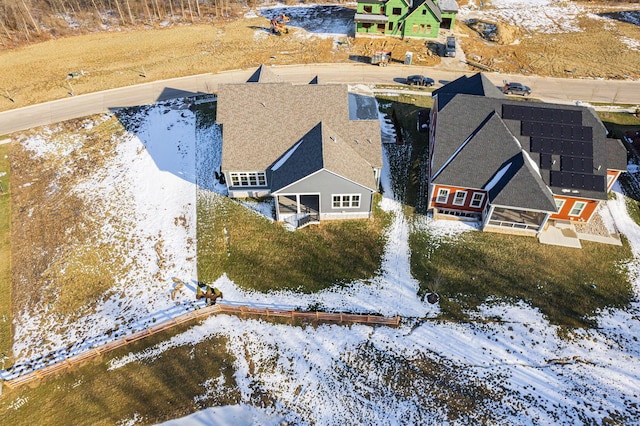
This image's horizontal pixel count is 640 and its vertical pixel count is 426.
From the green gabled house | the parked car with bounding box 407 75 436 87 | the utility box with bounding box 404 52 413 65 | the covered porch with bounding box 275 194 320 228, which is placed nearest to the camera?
the covered porch with bounding box 275 194 320 228

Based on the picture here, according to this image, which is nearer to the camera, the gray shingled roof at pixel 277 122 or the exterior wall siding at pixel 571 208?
the exterior wall siding at pixel 571 208

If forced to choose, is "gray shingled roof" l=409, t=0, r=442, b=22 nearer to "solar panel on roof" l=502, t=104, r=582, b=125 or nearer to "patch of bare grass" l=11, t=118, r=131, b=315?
"solar panel on roof" l=502, t=104, r=582, b=125

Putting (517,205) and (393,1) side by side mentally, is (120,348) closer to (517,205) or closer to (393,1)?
(517,205)

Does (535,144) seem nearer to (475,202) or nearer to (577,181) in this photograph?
(577,181)

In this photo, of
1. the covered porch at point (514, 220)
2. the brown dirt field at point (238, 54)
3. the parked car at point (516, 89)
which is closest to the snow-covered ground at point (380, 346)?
the covered porch at point (514, 220)

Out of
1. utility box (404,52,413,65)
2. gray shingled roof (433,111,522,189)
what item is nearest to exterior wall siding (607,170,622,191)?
gray shingled roof (433,111,522,189)

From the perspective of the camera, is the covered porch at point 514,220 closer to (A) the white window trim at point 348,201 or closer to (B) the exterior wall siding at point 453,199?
(B) the exterior wall siding at point 453,199
